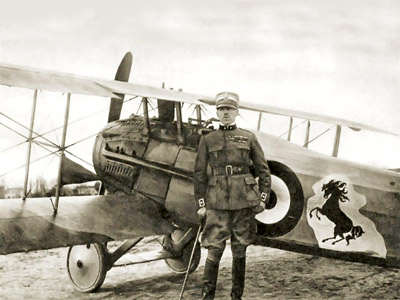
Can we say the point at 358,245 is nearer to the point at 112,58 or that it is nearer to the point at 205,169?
the point at 205,169

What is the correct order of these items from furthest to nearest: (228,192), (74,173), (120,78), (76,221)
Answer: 1. (120,78)
2. (74,173)
3. (76,221)
4. (228,192)

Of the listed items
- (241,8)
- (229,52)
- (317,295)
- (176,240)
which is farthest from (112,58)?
(317,295)

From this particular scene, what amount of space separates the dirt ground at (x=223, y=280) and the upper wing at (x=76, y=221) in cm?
75

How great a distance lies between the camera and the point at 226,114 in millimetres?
3707

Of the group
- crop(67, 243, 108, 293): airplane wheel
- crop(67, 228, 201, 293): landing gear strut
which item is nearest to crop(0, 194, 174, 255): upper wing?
crop(67, 228, 201, 293): landing gear strut

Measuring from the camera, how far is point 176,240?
6.41 metres

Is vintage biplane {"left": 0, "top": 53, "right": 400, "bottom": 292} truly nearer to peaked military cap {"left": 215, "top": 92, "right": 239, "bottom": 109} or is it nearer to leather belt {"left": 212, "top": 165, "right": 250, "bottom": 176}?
leather belt {"left": 212, "top": 165, "right": 250, "bottom": 176}

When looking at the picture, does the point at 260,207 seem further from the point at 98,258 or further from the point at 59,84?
the point at 98,258

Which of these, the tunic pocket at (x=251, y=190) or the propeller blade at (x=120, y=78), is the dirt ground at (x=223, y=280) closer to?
the tunic pocket at (x=251, y=190)

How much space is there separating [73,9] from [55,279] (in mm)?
3601

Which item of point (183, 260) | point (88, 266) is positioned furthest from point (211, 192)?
point (183, 260)

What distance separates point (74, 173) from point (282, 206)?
302cm

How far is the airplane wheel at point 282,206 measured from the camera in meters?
4.24

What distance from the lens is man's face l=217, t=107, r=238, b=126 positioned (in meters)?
3.70
